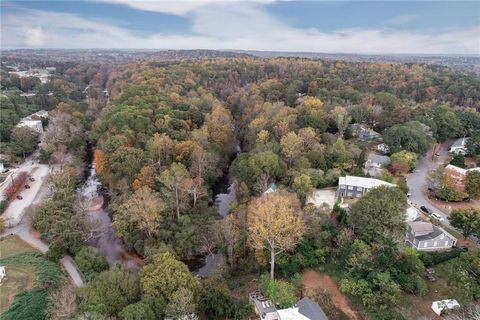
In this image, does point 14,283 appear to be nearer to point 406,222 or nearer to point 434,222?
point 406,222

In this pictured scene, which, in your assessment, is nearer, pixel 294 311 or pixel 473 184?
pixel 294 311

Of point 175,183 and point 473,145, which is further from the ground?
point 473,145

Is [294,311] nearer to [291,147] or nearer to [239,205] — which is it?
[239,205]

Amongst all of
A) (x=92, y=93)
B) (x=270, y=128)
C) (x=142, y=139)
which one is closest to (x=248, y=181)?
(x=270, y=128)

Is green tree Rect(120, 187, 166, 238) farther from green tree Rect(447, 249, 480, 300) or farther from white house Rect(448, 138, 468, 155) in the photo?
white house Rect(448, 138, 468, 155)

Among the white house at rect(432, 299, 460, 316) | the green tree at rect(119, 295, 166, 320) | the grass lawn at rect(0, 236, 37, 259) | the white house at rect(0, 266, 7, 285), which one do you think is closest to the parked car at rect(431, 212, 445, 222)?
the white house at rect(432, 299, 460, 316)

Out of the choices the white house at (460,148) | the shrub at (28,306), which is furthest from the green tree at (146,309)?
the white house at (460,148)

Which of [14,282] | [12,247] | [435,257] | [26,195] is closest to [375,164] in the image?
[435,257]
